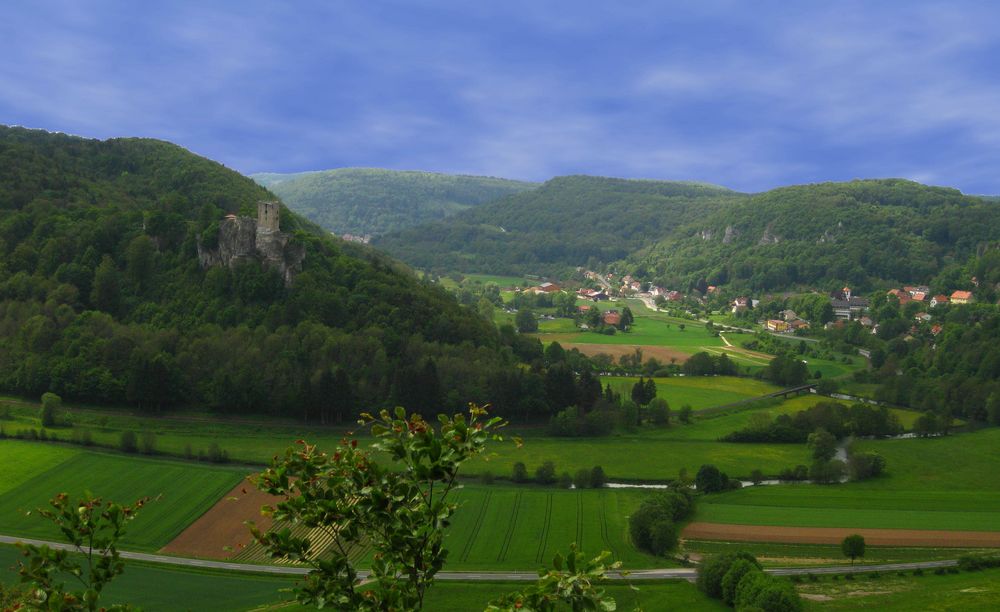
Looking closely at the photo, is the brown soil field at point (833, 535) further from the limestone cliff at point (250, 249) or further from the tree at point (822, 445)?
the limestone cliff at point (250, 249)

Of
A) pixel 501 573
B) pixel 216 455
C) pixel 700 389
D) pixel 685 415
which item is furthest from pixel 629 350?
pixel 501 573

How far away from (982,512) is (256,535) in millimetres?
48557

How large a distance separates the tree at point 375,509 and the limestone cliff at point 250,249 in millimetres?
62866

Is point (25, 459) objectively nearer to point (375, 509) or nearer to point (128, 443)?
point (128, 443)

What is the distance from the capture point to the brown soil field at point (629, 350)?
85.6 metres

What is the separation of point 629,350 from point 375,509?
8500 centimetres

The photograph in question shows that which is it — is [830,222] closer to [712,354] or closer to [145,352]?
[712,354]

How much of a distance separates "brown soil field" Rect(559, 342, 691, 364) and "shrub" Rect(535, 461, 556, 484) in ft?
125

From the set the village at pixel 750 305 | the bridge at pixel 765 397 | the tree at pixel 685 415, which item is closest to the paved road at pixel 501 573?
the tree at pixel 685 415

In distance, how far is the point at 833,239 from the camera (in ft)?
512

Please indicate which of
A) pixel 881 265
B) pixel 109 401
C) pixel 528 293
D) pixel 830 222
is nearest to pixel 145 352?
pixel 109 401

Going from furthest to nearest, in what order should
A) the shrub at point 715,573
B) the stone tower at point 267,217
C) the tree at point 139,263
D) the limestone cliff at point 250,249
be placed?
the stone tower at point 267,217, the tree at point 139,263, the limestone cliff at point 250,249, the shrub at point 715,573

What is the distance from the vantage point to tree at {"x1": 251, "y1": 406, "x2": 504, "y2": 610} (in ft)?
20.5

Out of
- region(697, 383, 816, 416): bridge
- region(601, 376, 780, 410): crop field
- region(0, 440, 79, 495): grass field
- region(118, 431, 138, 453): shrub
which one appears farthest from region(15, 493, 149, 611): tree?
region(601, 376, 780, 410): crop field
